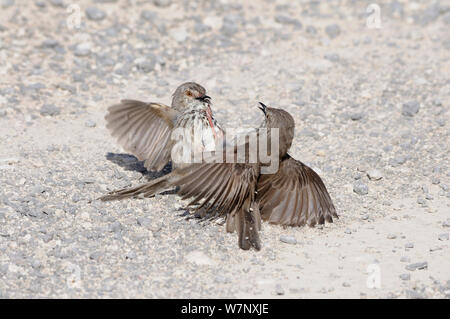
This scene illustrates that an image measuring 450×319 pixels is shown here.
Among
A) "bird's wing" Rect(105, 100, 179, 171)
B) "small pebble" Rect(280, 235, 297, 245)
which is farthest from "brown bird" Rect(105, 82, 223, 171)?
"small pebble" Rect(280, 235, 297, 245)

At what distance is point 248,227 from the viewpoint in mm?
6875

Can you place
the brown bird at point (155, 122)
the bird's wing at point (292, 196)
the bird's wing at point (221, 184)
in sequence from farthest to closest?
the brown bird at point (155, 122)
the bird's wing at point (292, 196)
the bird's wing at point (221, 184)

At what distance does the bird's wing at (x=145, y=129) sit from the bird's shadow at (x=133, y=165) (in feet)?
0.79

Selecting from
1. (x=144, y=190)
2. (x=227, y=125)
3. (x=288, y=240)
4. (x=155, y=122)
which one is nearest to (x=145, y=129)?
(x=155, y=122)

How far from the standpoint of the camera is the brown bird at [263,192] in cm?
684

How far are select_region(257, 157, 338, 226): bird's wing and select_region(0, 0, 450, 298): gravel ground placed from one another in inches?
6.4

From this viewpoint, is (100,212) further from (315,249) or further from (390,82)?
(390,82)

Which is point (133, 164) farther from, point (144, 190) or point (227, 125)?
point (227, 125)

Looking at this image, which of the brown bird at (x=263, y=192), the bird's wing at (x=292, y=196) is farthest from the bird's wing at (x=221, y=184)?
the bird's wing at (x=292, y=196)

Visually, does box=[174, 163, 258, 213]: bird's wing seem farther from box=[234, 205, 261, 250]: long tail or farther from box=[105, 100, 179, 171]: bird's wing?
box=[105, 100, 179, 171]: bird's wing

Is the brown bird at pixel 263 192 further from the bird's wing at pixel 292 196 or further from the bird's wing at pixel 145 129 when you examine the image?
the bird's wing at pixel 145 129

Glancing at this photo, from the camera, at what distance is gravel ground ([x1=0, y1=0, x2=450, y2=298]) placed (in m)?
6.27
